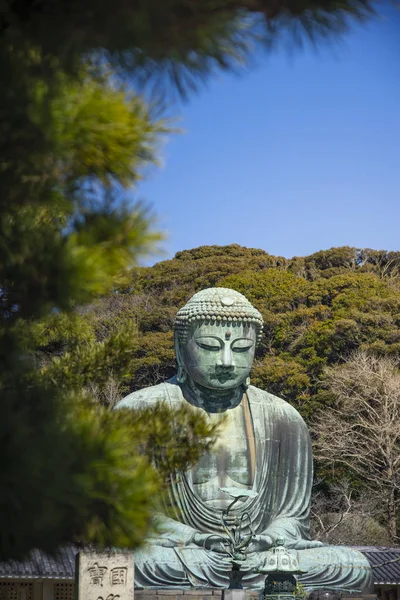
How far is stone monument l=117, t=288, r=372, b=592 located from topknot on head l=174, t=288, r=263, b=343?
12 mm

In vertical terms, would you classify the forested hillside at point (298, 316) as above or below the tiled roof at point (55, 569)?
above

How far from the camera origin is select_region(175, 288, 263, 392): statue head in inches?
583

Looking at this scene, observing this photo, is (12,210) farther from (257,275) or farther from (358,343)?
(257,275)

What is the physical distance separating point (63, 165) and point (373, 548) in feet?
55.2

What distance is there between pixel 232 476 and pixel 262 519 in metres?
0.65

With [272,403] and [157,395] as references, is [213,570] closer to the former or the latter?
[157,395]

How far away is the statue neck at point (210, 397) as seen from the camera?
15.1m

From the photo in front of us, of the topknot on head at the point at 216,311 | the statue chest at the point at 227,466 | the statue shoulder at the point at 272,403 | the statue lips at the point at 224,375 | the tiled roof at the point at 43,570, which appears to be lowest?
the tiled roof at the point at 43,570

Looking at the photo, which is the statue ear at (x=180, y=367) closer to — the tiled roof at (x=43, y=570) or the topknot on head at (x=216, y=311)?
the topknot on head at (x=216, y=311)

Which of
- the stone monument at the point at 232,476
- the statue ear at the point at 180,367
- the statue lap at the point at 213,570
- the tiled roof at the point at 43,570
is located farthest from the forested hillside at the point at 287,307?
the statue lap at the point at 213,570

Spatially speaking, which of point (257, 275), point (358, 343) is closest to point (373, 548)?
point (358, 343)

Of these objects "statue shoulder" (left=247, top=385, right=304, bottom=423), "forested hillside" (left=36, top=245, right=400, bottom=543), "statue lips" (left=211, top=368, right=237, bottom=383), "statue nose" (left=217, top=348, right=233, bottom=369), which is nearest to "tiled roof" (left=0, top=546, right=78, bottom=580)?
"statue shoulder" (left=247, top=385, right=304, bottom=423)

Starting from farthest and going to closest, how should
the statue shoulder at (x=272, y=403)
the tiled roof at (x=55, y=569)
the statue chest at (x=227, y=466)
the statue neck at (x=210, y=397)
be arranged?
the tiled roof at (x=55, y=569)
the statue shoulder at (x=272, y=403)
the statue neck at (x=210, y=397)
the statue chest at (x=227, y=466)

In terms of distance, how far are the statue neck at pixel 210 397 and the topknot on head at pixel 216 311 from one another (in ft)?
2.12
